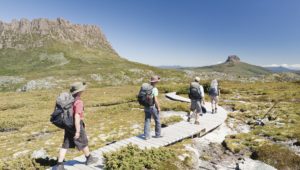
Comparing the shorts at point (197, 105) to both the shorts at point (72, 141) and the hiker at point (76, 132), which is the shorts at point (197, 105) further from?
the shorts at point (72, 141)

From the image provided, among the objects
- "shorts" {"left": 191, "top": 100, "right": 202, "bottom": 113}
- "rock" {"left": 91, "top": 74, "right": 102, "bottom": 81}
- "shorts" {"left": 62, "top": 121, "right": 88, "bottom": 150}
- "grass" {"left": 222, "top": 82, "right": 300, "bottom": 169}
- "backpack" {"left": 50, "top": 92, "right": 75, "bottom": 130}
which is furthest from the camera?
"rock" {"left": 91, "top": 74, "right": 102, "bottom": 81}

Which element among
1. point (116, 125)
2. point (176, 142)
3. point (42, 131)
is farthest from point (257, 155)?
point (42, 131)

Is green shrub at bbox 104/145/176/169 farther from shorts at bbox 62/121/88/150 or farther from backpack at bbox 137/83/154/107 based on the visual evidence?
backpack at bbox 137/83/154/107

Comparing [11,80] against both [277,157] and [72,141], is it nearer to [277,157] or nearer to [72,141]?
[72,141]

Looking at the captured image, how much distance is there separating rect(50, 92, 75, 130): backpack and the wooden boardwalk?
2.11 m

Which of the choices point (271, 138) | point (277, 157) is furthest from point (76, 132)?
point (271, 138)

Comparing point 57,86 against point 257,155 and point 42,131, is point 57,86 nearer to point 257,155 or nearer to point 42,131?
point 42,131

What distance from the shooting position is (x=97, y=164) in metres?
11.6

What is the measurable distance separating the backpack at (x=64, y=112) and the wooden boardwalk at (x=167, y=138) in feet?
6.92

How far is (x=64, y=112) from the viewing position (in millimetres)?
10703

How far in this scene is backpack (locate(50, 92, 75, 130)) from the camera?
10633 millimetres

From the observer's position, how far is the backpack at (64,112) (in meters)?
10.6

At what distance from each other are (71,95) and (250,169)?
8797mm

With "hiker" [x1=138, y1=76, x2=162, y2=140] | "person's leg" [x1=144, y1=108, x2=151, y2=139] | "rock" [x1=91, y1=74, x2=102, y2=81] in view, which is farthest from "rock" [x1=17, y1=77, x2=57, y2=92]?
"hiker" [x1=138, y1=76, x2=162, y2=140]
